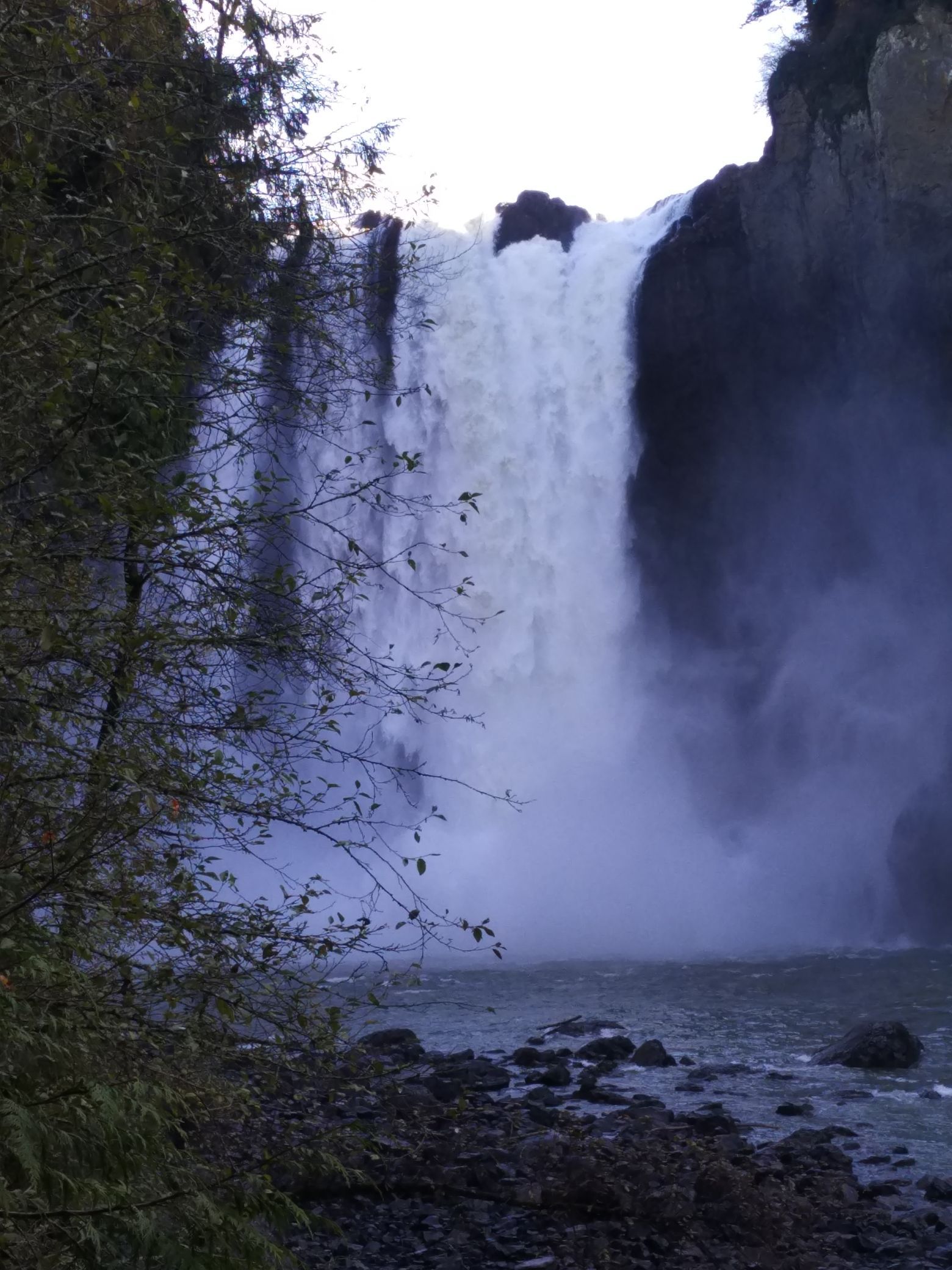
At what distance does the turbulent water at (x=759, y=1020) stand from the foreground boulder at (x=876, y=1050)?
0.50 feet

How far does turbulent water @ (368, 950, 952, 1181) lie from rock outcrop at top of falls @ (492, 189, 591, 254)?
16.4 meters

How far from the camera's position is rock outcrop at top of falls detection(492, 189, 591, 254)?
25328 millimetres

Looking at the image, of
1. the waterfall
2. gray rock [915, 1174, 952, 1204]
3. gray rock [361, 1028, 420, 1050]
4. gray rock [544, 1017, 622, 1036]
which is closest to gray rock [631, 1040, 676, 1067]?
gray rock [544, 1017, 622, 1036]

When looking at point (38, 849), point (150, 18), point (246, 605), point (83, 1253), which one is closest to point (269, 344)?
point (246, 605)

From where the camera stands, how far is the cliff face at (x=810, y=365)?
20.3 meters

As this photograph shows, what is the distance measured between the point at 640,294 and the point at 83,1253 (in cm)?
2260

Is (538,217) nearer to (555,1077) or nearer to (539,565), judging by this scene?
(539,565)

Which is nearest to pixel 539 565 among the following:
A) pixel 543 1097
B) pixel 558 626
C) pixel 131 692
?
pixel 558 626

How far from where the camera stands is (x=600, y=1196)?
20.7ft

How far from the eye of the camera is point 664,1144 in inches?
288

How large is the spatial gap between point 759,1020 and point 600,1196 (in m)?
6.29

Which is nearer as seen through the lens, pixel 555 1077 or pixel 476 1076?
pixel 476 1076

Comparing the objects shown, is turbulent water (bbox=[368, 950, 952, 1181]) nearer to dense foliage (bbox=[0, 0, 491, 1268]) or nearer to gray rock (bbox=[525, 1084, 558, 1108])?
gray rock (bbox=[525, 1084, 558, 1108])

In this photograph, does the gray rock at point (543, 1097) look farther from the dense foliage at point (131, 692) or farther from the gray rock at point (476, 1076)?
the dense foliage at point (131, 692)
